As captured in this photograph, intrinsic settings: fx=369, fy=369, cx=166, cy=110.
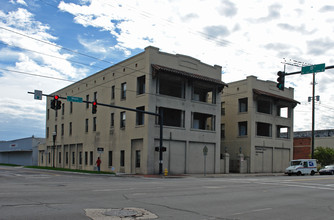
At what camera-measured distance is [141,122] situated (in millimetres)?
37000

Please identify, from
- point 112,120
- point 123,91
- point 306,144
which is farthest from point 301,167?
point 306,144

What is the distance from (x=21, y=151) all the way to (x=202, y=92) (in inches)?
2039

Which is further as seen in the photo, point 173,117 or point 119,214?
point 173,117

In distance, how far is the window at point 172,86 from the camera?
37634 millimetres

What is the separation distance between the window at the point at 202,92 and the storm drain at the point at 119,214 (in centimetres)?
2963

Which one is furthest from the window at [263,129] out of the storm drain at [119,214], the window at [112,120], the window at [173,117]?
the storm drain at [119,214]

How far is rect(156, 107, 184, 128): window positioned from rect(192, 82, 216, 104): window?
2.69 meters

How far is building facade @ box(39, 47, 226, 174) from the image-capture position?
3556cm

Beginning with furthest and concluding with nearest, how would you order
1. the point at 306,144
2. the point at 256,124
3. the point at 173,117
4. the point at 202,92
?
the point at 306,144, the point at 256,124, the point at 202,92, the point at 173,117

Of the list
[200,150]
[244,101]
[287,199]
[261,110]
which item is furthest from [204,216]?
[261,110]

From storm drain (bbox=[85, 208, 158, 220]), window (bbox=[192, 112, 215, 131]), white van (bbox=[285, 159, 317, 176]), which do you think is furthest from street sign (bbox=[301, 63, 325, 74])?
white van (bbox=[285, 159, 317, 176])

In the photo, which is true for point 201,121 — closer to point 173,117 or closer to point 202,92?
point 202,92

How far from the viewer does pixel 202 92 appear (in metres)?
42.0

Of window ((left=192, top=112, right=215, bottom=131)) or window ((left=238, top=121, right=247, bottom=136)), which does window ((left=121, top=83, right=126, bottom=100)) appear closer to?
window ((left=192, top=112, right=215, bottom=131))
